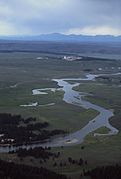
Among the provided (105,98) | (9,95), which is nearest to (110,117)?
(105,98)

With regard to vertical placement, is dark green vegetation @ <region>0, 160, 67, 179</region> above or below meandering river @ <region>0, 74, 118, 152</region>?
above

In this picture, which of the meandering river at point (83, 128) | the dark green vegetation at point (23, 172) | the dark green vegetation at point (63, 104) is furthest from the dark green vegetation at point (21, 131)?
the dark green vegetation at point (23, 172)

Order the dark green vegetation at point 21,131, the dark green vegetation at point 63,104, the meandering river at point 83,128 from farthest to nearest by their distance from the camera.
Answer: the dark green vegetation at point 21,131 → the meandering river at point 83,128 → the dark green vegetation at point 63,104

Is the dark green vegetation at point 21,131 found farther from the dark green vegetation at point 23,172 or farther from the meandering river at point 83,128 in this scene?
the dark green vegetation at point 23,172

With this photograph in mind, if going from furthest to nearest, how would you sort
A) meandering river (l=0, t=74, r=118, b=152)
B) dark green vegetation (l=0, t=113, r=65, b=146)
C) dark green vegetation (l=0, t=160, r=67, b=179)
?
1. dark green vegetation (l=0, t=113, r=65, b=146)
2. meandering river (l=0, t=74, r=118, b=152)
3. dark green vegetation (l=0, t=160, r=67, b=179)

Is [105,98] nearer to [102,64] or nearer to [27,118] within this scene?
[27,118]

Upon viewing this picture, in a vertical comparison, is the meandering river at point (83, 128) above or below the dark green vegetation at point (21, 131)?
below

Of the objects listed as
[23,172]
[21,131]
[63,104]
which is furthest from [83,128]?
[23,172]

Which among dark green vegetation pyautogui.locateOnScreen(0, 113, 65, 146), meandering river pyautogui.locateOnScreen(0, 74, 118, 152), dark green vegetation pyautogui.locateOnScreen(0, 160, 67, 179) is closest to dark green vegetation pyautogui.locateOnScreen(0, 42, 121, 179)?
dark green vegetation pyautogui.locateOnScreen(0, 160, 67, 179)

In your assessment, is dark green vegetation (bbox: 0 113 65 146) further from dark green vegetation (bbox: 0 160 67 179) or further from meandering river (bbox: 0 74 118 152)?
dark green vegetation (bbox: 0 160 67 179)

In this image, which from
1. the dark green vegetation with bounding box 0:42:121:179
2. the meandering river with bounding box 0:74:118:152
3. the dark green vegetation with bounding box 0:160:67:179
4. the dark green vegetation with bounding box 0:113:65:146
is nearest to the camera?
the dark green vegetation with bounding box 0:160:67:179
